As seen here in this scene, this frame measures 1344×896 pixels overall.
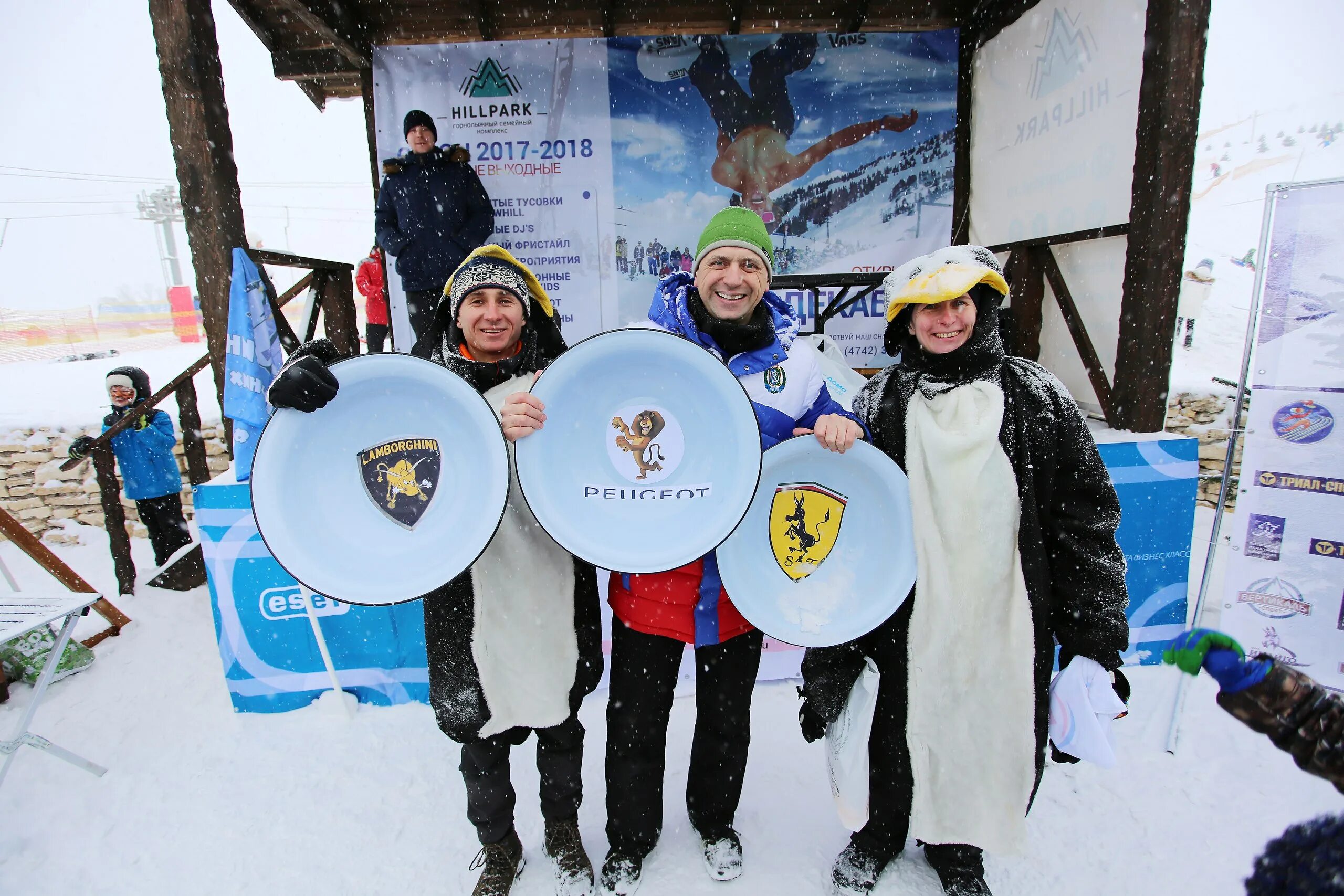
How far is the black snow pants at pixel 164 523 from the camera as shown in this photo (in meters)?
4.47

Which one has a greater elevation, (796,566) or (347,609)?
(796,566)

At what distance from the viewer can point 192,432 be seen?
431 centimetres

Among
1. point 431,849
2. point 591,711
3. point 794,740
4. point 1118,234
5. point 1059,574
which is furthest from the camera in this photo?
point 1118,234

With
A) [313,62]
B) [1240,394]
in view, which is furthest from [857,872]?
[313,62]

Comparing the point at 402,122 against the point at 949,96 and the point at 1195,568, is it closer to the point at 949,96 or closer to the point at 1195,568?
the point at 949,96

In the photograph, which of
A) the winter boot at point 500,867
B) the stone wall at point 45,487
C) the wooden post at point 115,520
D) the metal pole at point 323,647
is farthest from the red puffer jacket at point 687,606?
the stone wall at point 45,487

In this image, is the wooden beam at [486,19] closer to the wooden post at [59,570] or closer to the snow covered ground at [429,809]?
the wooden post at [59,570]

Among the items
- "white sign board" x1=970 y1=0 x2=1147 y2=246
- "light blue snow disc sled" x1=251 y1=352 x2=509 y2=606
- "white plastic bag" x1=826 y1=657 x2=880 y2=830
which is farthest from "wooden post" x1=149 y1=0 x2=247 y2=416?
"white sign board" x1=970 y1=0 x2=1147 y2=246

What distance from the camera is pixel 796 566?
1.50 meters

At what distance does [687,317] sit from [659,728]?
116cm

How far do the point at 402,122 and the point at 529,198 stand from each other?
0.98m

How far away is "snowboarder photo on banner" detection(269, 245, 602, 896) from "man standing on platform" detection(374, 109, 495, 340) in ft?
8.00

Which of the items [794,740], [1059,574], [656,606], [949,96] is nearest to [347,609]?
[656,606]

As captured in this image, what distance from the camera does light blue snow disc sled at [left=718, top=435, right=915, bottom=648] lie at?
1.43m
